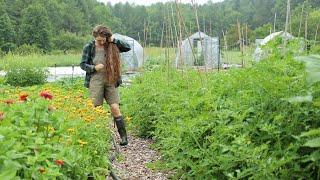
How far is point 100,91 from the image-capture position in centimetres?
594

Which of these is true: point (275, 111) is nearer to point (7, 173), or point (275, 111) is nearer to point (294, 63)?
point (294, 63)

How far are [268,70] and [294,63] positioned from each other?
20cm

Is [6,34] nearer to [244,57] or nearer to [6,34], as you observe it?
[6,34]

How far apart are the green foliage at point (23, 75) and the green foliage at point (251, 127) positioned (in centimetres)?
1183

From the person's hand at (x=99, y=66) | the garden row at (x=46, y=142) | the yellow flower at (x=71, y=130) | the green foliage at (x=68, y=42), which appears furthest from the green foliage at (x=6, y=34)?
the yellow flower at (x=71, y=130)

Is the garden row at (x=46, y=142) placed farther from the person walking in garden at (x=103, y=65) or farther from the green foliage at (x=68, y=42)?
the green foliage at (x=68, y=42)

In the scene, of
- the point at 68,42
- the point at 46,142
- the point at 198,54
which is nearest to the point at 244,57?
the point at 46,142

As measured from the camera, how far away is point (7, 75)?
15.8 m

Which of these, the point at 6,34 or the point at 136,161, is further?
the point at 6,34

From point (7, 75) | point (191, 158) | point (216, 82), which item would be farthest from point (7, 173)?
point (7, 75)

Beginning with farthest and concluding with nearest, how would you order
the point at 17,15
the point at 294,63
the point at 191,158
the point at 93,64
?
the point at 17,15 → the point at 93,64 → the point at 191,158 → the point at 294,63

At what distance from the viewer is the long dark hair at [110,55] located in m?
5.72

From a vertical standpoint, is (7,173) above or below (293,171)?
above

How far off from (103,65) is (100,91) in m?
0.38
